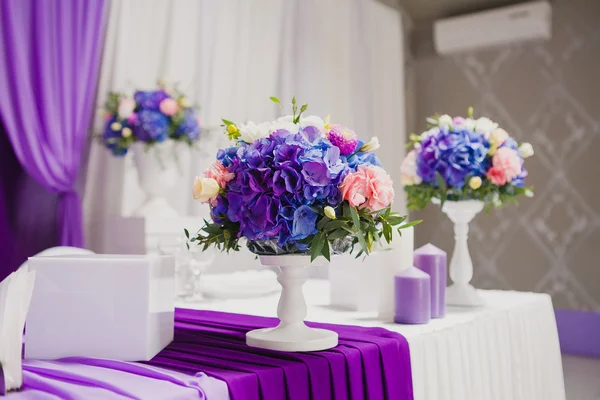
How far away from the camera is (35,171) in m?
2.85

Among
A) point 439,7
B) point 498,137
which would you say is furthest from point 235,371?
point 439,7

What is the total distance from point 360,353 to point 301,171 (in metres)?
0.41

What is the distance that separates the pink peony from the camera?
1.25m

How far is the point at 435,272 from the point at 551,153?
379 cm

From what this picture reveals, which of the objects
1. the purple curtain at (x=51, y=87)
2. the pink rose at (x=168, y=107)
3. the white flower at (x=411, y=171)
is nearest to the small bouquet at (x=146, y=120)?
the pink rose at (x=168, y=107)

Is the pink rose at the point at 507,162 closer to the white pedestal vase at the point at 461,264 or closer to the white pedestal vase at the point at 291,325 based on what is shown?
the white pedestal vase at the point at 461,264

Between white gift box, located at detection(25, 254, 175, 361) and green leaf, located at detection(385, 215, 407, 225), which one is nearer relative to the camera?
white gift box, located at detection(25, 254, 175, 361)

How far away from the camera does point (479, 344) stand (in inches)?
72.1

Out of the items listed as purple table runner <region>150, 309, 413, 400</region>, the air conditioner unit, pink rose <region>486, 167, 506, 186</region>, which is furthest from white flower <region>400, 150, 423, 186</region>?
the air conditioner unit

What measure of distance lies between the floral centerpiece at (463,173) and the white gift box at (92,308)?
121 centimetres

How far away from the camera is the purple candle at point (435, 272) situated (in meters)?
1.81

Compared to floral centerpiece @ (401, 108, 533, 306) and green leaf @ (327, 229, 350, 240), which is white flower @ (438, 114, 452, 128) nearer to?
floral centerpiece @ (401, 108, 533, 306)

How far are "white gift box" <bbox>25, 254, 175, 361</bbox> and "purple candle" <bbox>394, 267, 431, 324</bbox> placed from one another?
0.73 metres

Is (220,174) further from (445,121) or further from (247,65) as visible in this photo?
(247,65)
